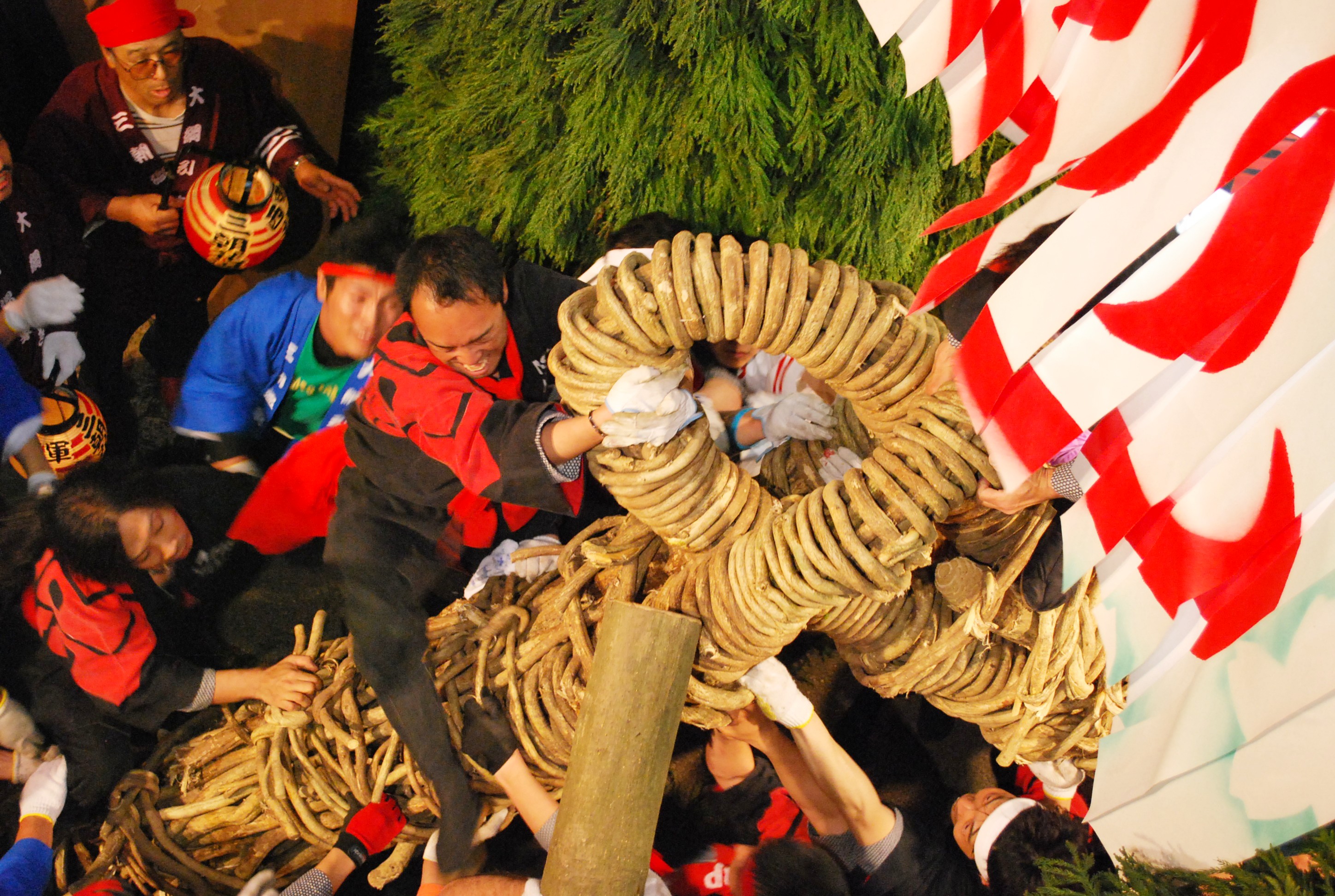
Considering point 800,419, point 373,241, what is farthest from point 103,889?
point 800,419

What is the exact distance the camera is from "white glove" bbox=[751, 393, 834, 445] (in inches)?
34.5

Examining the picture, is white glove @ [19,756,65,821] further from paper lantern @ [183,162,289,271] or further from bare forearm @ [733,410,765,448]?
bare forearm @ [733,410,765,448]

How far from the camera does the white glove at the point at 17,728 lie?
85 cm

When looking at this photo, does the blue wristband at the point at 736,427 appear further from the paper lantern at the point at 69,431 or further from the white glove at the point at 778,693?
the paper lantern at the point at 69,431

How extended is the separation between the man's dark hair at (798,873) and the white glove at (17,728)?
2.46ft

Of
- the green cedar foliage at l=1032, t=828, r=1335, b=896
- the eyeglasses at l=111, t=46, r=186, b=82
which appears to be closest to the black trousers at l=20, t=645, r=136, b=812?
the eyeglasses at l=111, t=46, r=186, b=82

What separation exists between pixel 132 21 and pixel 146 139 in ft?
0.38

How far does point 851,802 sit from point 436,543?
1.75 ft

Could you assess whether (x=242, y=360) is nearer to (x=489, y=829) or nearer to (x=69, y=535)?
(x=69, y=535)

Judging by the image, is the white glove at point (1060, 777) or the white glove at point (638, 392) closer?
the white glove at point (638, 392)

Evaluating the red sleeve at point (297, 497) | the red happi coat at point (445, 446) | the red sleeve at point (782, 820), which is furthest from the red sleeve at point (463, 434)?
the red sleeve at point (782, 820)

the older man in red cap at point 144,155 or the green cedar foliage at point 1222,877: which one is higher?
the green cedar foliage at point 1222,877

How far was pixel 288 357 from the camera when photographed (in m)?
1.05

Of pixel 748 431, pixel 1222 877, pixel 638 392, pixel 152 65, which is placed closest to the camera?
pixel 1222 877
